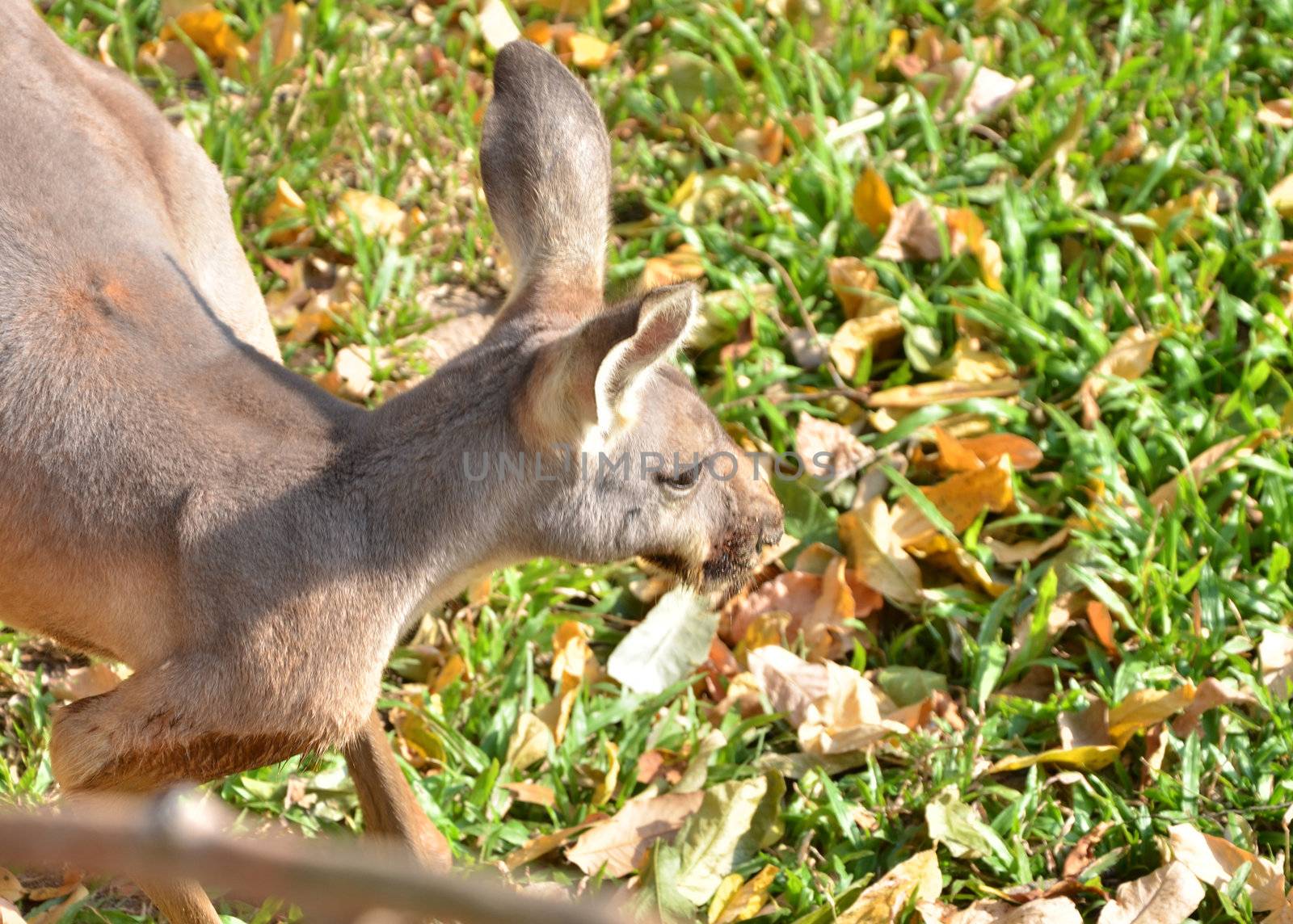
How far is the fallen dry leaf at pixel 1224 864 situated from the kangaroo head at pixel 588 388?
137 cm

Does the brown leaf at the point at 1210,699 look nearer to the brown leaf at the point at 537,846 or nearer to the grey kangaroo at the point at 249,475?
the grey kangaroo at the point at 249,475

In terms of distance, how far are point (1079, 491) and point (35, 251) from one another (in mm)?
3278

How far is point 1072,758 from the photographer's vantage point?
13.4ft

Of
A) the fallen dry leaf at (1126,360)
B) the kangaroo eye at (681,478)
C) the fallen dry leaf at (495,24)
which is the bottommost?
the fallen dry leaf at (1126,360)

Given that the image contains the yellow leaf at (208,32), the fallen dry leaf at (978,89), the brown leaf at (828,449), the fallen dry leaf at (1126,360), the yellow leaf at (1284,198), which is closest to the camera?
the brown leaf at (828,449)

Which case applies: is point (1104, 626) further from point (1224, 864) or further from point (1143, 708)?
point (1224, 864)

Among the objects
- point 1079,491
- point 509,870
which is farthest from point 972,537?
point 509,870

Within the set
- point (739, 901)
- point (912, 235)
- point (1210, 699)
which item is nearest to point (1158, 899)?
point (1210, 699)

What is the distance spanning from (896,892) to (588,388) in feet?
5.24

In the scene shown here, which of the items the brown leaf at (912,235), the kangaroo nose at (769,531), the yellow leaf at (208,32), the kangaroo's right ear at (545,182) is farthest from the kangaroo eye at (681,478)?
the yellow leaf at (208,32)

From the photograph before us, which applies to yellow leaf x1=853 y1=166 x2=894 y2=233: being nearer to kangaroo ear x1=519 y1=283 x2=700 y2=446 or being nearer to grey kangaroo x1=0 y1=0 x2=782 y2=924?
grey kangaroo x1=0 y1=0 x2=782 y2=924

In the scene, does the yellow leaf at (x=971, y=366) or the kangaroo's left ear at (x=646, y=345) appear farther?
the yellow leaf at (x=971, y=366)

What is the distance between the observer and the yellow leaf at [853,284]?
527 cm

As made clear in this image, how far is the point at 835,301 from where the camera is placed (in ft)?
17.8
